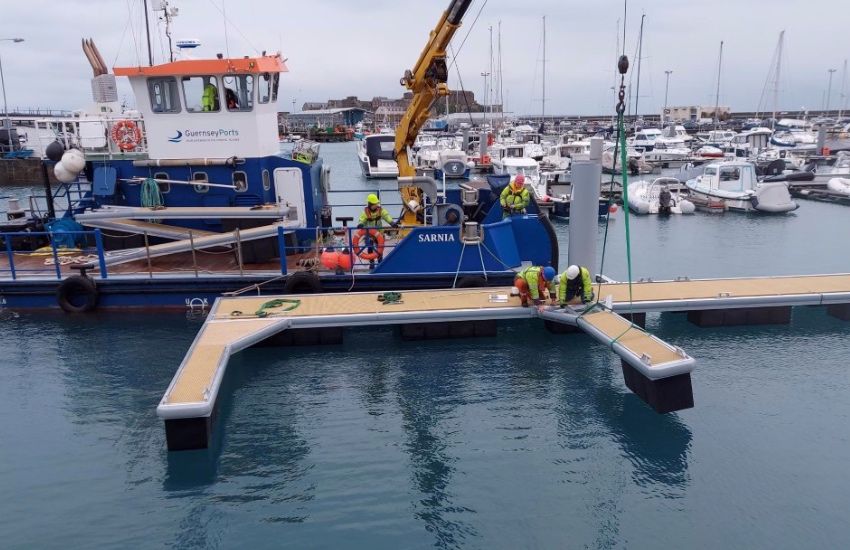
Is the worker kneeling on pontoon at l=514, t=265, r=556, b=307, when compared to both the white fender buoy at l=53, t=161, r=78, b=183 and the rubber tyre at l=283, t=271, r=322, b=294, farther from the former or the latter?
the white fender buoy at l=53, t=161, r=78, b=183

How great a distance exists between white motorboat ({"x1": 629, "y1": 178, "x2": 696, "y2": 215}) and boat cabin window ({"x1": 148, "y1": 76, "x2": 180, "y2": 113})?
24087 millimetres

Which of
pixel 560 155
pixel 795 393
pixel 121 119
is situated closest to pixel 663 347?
pixel 795 393

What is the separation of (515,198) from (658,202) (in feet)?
67.4

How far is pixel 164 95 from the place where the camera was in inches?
508

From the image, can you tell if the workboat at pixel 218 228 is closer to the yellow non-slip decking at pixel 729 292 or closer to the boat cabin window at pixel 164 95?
the boat cabin window at pixel 164 95

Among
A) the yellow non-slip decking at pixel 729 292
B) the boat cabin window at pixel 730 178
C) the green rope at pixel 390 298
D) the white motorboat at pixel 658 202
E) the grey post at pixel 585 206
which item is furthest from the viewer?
the boat cabin window at pixel 730 178

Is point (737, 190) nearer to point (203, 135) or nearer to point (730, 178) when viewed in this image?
point (730, 178)

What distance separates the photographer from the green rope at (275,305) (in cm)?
1080

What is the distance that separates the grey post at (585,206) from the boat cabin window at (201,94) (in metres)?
7.62

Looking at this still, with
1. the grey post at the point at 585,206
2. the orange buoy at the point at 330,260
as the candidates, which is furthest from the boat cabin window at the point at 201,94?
the grey post at the point at 585,206

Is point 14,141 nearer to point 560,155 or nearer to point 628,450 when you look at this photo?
point 560,155

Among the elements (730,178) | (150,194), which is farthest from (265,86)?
(730,178)

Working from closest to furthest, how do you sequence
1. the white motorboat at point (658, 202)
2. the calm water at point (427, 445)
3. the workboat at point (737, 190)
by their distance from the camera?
the calm water at point (427, 445) < the workboat at point (737, 190) < the white motorboat at point (658, 202)

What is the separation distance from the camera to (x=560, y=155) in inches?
1811
